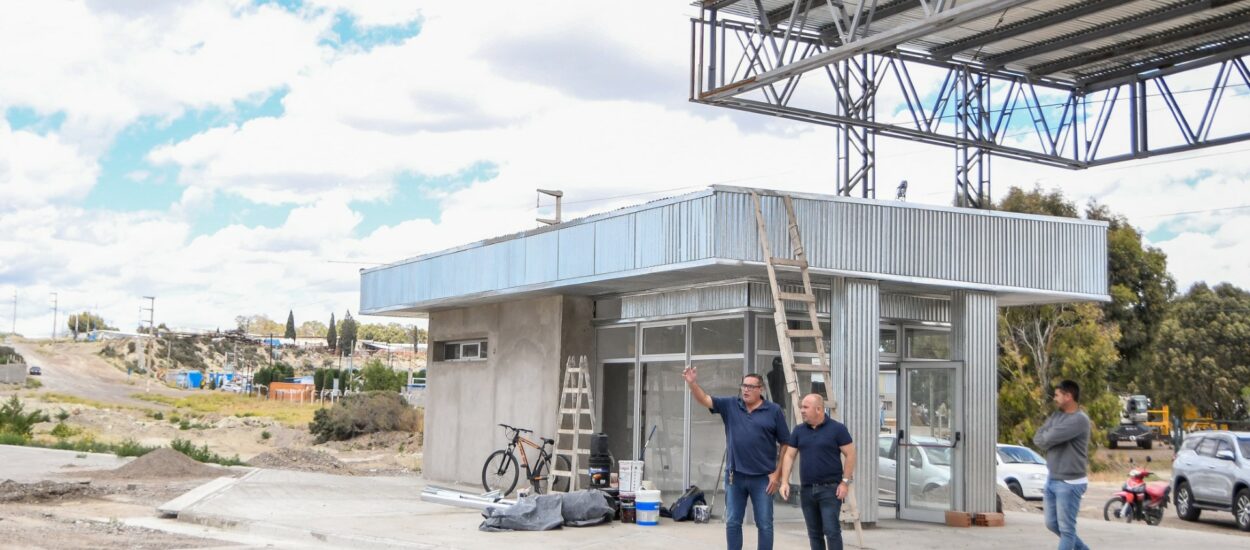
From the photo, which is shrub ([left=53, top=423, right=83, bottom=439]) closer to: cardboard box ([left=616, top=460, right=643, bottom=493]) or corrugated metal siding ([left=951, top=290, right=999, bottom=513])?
cardboard box ([left=616, top=460, right=643, bottom=493])

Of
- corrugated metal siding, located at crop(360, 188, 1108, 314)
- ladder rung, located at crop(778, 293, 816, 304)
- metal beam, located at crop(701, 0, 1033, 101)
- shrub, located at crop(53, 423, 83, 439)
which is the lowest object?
shrub, located at crop(53, 423, 83, 439)

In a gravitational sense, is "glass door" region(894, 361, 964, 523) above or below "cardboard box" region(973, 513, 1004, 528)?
above

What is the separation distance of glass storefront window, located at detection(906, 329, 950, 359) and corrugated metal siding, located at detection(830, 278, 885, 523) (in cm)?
164

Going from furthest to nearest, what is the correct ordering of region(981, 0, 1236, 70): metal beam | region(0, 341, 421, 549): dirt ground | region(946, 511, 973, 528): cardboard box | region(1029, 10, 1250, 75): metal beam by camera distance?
region(1029, 10, 1250, 75): metal beam
region(981, 0, 1236, 70): metal beam
region(946, 511, 973, 528): cardboard box
region(0, 341, 421, 549): dirt ground

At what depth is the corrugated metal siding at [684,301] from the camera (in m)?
15.4

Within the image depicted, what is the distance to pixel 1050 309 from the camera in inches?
1448

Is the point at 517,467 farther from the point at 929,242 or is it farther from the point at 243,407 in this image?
the point at 243,407

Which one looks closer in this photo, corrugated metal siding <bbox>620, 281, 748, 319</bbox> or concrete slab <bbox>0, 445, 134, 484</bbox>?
corrugated metal siding <bbox>620, 281, 748, 319</bbox>

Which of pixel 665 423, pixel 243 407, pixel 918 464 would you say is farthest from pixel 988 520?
pixel 243 407

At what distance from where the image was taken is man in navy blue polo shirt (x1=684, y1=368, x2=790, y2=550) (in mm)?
10344

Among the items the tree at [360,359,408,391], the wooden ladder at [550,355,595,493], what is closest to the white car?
the wooden ladder at [550,355,595,493]

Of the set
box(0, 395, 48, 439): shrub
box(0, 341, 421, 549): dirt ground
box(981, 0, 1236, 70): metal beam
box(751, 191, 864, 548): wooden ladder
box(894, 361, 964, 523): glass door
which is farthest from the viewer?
box(0, 395, 48, 439): shrub

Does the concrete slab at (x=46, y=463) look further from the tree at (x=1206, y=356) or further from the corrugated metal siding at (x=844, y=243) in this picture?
the tree at (x=1206, y=356)

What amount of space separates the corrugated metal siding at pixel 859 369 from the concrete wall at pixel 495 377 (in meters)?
5.15
